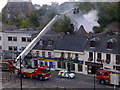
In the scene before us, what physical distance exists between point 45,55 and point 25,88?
9984 mm

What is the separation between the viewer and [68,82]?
2497cm

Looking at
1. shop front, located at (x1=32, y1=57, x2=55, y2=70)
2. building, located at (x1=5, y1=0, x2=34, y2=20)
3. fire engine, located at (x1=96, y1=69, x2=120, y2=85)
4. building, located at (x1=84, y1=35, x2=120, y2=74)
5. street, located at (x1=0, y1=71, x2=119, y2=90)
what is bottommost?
street, located at (x1=0, y1=71, x2=119, y2=90)

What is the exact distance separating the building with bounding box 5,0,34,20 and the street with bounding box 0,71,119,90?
4837 cm

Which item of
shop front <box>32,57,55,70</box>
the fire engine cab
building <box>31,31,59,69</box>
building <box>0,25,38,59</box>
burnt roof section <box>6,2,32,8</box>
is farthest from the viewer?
burnt roof section <box>6,2,32,8</box>

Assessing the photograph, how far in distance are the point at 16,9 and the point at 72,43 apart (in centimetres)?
4776

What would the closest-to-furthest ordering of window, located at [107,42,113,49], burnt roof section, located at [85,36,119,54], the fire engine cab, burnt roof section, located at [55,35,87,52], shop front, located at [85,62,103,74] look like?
the fire engine cab, burnt roof section, located at [85,36,119,54], window, located at [107,42,113,49], shop front, located at [85,62,103,74], burnt roof section, located at [55,35,87,52]

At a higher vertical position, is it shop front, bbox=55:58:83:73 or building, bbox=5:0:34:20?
building, bbox=5:0:34:20

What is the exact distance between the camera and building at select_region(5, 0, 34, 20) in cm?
7244

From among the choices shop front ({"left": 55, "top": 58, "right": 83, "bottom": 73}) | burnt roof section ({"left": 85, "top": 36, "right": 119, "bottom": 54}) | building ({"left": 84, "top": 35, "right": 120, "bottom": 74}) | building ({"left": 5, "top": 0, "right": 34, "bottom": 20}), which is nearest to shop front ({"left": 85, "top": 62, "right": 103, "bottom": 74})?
building ({"left": 84, "top": 35, "right": 120, "bottom": 74})

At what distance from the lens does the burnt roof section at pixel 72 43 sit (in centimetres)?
2995

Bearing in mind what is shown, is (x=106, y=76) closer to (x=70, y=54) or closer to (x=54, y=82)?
(x=54, y=82)

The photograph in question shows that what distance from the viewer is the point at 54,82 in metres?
25.2

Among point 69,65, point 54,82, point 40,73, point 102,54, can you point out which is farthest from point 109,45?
point 40,73

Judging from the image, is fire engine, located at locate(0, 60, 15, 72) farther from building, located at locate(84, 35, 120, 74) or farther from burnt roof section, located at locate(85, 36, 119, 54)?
A: burnt roof section, located at locate(85, 36, 119, 54)
